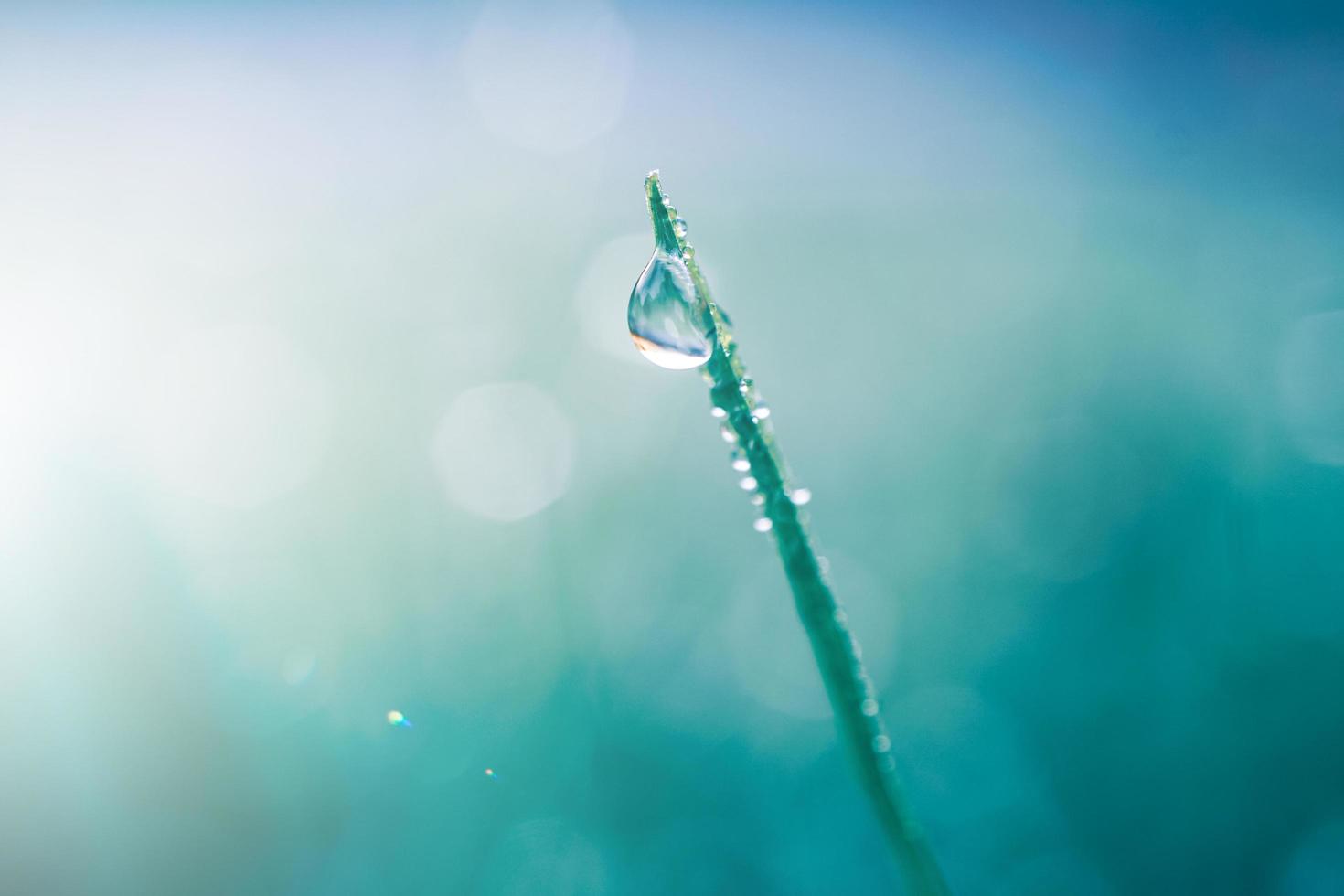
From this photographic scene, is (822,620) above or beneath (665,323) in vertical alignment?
beneath

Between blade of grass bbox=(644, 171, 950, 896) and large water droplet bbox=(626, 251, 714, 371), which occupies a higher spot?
large water droplet bbox=(626, 251, 714, 371)

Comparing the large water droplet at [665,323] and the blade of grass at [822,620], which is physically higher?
the large water droplet at [665,323]

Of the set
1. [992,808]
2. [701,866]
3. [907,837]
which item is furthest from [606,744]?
[907,837]

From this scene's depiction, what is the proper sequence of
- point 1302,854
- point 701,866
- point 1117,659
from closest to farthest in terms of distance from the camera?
point 1302,854, point 701,866, point 1117,659

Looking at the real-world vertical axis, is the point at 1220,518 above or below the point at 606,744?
above

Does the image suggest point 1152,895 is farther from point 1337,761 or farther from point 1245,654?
point 1245,654
